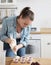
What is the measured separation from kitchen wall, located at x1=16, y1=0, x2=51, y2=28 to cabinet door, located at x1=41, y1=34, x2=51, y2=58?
1.60ft

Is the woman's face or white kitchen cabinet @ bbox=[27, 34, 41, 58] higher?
the woman's face

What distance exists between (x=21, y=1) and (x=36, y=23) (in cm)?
57

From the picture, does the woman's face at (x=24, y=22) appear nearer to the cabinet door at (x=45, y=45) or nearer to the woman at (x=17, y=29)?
the woman at (x=17, y=29)

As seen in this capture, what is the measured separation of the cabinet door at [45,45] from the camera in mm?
3629

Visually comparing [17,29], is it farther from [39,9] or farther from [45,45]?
[39,9]

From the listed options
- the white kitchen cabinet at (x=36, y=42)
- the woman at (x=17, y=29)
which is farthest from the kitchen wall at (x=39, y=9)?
the woman at (x=17, y=29)

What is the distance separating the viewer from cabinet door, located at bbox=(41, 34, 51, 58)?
3.63 m

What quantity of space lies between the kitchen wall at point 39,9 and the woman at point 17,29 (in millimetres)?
1804

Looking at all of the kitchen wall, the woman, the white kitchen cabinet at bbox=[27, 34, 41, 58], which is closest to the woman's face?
the woman

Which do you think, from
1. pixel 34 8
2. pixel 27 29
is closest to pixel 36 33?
pixel 34 8

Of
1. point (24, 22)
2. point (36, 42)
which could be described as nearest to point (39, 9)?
point (36, 42)

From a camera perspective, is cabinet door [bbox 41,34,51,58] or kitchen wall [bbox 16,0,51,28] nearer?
cabinet door [bbox 41,34,51,58]

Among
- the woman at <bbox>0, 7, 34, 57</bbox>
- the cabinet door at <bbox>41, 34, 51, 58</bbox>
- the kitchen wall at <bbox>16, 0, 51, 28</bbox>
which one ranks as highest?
the kitchen wall at <bbox>16, 0, 51, 28</bbox>

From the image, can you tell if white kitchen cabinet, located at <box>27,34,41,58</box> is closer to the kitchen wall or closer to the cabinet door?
the cabinet door
